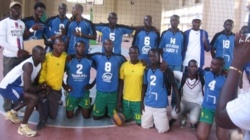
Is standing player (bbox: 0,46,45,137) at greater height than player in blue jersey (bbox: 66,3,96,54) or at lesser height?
lesser

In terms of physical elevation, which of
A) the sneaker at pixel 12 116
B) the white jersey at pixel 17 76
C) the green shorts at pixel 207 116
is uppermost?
the white jersey at pixel 17 76

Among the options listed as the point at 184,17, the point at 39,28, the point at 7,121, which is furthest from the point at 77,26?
the point at 184,17

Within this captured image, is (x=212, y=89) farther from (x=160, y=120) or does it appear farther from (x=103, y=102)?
(x=103, y=102)

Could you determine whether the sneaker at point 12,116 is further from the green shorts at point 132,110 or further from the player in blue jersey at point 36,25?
the green shorts at point 132,110

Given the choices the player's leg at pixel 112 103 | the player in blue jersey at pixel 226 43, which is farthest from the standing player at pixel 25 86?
the player in blue jersey at pixel 226 43

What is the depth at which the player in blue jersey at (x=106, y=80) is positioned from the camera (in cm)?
441

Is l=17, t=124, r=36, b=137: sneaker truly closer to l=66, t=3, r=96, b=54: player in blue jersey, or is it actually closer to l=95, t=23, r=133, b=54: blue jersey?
l=66, t=3, r=96, b=54: player in blue jersey

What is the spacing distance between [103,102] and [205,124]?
1.55 metres

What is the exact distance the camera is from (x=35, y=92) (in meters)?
3.83

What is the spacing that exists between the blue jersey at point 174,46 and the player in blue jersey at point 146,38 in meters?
0.16

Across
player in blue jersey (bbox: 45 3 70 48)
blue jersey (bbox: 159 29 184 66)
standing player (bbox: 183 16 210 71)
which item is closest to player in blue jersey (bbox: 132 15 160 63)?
blue jersey (bbox: 159 29 184 66)

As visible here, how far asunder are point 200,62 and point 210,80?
3.80 feet

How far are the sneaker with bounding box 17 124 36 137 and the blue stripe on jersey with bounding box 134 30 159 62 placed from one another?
221cm

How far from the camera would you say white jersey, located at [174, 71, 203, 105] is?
13.6 feet
